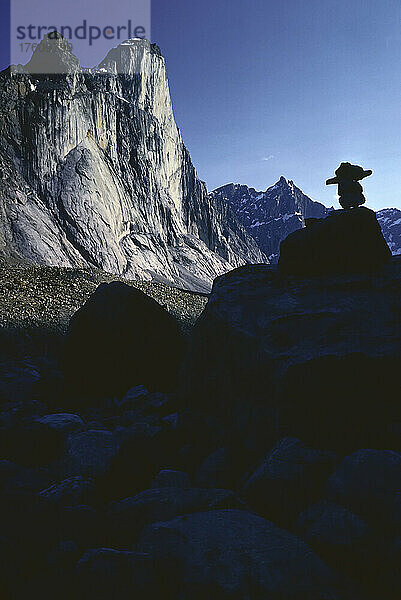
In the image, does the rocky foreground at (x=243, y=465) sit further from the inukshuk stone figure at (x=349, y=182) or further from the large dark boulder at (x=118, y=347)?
the inukshuk stone figure at (x=349, y=182)

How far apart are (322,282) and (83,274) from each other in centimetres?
2070

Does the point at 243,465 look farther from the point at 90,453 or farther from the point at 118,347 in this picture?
the point at 118,347

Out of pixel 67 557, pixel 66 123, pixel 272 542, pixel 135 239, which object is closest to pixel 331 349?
pixel 272 542

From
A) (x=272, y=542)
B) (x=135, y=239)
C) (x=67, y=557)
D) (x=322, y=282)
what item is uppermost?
(x=135, y=239)

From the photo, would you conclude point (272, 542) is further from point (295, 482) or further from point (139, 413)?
point (139, 413)

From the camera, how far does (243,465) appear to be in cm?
294

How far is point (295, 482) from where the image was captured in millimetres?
2064

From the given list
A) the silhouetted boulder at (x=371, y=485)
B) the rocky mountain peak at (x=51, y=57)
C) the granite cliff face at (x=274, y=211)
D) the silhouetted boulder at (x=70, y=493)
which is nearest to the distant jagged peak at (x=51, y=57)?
the rocky mountain peak at (x=51, y=57)

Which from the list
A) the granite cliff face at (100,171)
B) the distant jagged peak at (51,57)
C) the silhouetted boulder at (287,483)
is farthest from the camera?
the distant jagged peak at (51,57)

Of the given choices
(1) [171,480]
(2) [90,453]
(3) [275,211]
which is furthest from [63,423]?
(3) [275,211]

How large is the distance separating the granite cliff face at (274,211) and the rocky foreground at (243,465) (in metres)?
157

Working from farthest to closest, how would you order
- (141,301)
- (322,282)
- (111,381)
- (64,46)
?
(64,46)
(141,301)
(111,381)
(322,282)

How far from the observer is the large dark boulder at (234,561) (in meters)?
1.36

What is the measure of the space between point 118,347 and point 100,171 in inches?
1940
